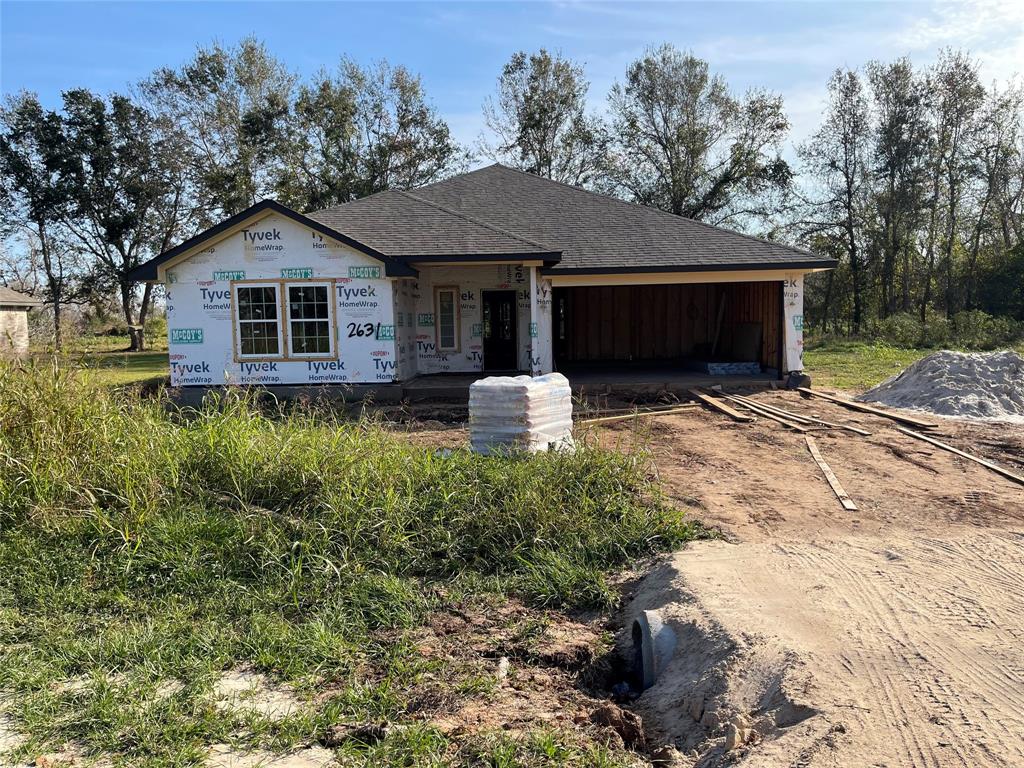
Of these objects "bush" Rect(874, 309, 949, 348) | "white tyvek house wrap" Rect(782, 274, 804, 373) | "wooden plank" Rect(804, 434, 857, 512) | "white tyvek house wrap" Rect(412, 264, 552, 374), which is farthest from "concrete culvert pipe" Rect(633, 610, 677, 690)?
"bush" Rect(874, 309, 949, 348)

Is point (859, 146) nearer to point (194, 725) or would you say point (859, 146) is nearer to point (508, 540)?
point (508, 540)

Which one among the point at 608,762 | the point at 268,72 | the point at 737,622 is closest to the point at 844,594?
the point at 737,622

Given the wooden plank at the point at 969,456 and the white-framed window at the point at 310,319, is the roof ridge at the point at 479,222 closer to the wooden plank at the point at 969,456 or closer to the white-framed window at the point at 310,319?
the white-framed window at the point at 310,319

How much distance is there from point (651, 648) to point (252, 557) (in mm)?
3043

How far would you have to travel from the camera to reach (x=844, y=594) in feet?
16.5

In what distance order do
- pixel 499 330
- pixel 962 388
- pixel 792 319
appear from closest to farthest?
pixel 962 388
pixel 792 319
pixel 499 330

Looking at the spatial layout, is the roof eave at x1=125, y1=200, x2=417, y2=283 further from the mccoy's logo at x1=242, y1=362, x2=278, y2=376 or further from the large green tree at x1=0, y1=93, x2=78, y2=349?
the large green tree at x1=0, y1=93, x2=78, y2=349

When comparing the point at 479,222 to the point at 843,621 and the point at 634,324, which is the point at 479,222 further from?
the point at 843,621

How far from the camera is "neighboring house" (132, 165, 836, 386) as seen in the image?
1530 centimetres

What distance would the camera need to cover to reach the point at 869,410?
13.2m

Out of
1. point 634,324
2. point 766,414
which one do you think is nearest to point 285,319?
point 766,414

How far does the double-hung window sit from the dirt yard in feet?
29.2

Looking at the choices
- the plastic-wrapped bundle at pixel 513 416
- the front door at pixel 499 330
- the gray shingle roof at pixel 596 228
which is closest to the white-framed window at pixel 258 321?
the front door at pixel 499 330

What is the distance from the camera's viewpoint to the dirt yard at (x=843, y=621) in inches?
134
